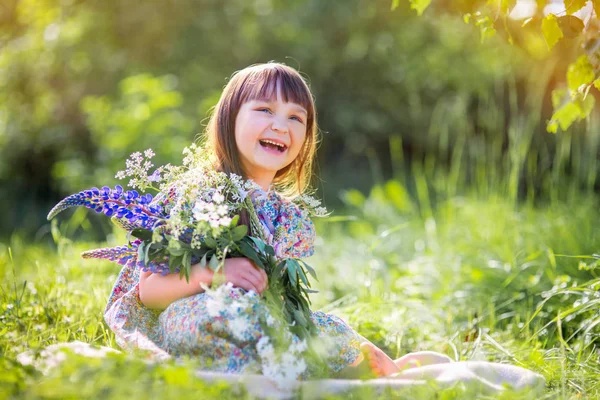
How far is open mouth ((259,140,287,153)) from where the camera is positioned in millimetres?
2471

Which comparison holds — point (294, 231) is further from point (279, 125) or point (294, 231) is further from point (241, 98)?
point (241, 98)

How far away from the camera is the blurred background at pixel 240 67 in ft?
27.0

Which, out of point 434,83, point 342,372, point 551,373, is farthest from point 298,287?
point 434,83

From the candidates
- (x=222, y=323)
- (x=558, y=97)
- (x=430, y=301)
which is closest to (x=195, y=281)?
(x=222, y=323)

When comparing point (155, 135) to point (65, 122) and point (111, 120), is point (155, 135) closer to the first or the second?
point (111, 120)

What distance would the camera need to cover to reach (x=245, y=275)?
6.72ft

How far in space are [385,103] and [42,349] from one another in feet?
30.2

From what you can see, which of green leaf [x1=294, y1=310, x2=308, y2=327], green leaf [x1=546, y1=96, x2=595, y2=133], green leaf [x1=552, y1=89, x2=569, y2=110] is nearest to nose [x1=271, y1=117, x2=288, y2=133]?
green leaf [x1=294, y1=310, x2=308, y2=327]

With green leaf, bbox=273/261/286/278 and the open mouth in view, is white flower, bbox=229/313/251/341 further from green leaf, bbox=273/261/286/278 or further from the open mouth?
the open mouth

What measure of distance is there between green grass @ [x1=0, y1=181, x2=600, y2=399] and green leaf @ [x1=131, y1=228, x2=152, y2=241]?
1.59 feet

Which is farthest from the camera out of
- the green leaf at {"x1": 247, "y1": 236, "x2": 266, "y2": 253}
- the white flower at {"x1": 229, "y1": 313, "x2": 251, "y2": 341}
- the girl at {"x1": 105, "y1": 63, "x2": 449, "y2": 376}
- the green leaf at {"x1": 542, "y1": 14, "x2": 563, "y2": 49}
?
the green leaf at {"x1": 542, "y1": 14, "x2": 563, "y2": 49}

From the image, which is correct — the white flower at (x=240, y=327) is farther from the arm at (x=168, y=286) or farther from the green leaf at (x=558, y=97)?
the green leaf at (x=558, y=97)

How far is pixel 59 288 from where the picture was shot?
303cm

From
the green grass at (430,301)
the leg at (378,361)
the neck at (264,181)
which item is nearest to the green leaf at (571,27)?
the green grass at (430,301)
